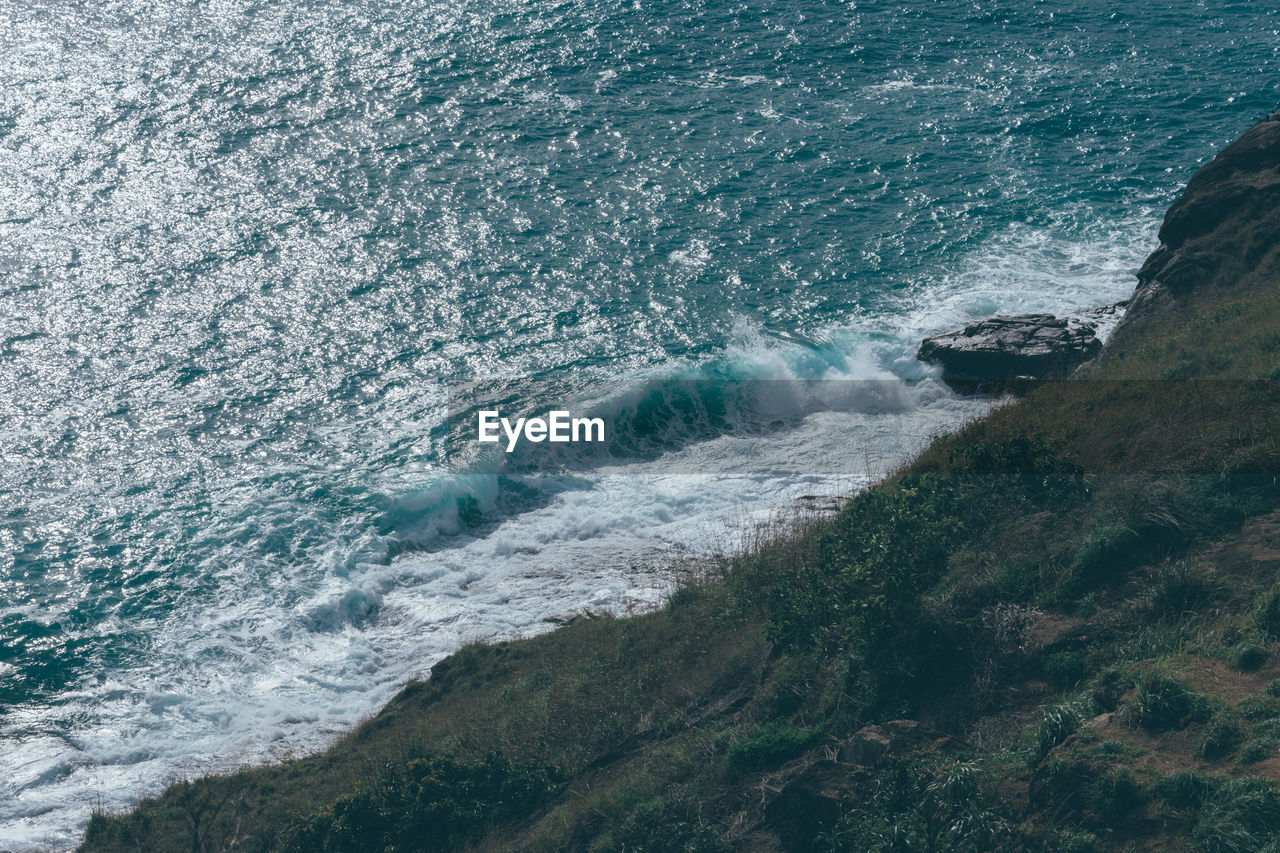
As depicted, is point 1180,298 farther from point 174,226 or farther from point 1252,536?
point 174,226

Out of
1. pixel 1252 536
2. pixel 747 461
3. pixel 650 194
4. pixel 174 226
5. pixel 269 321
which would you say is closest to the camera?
pixel 1252 536

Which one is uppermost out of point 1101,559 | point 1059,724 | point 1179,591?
point 1101,559

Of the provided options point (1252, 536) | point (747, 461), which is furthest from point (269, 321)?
point (1252, 536)

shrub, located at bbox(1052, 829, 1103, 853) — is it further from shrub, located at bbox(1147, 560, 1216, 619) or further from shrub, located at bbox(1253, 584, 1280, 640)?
shrub, located at bbox(1147, 560, 1216, 619)

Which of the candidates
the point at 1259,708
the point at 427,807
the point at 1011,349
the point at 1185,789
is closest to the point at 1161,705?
the point at 1259,708

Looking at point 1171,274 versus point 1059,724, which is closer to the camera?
point 1059,724

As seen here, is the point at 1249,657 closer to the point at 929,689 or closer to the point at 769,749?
the point at 929,689

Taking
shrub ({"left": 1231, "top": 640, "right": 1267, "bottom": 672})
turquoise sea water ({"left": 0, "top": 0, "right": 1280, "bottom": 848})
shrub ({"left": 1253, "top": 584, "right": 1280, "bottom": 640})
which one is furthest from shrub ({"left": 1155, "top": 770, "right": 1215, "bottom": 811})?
turquoise sea water ({"left": 0, "top": 0, "right": 1280, "bottom": 848})


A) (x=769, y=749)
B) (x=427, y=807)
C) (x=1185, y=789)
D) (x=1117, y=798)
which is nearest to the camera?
(x=1185, y=789)
